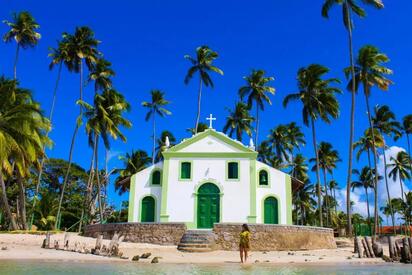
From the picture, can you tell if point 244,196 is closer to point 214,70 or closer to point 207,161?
point 207,161

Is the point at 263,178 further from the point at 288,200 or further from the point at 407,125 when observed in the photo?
the point at 407,125

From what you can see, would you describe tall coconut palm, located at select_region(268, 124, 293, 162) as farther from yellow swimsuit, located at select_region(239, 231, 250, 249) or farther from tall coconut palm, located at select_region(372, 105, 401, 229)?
yellow swimsuit, located at select_region(239, 231, 250, 249)

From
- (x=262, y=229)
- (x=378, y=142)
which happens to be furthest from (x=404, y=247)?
(x=378, y=142)

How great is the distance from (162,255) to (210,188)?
31.4ft

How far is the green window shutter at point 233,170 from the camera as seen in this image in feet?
88.7

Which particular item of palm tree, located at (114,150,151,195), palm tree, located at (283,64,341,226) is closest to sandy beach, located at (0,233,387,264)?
palm tree, located at (283,64,341,226)

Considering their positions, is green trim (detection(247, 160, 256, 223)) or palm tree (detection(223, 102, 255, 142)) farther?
palm tree (detection(223, 102, 255, 142))

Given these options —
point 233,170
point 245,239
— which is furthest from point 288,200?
point 245,239

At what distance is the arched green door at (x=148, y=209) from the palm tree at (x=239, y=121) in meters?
23.1

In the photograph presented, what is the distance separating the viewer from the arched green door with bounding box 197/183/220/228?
26234 mm

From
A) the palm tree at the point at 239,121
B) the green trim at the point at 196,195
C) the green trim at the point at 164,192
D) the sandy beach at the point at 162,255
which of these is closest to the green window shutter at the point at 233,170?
the green trim at the point at 196,195

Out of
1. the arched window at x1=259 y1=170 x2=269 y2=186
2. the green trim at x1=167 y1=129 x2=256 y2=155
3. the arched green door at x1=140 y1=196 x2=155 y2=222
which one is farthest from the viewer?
the arched window at x1=259 y1=170 x2=269 y2=186

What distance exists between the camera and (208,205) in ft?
87.1

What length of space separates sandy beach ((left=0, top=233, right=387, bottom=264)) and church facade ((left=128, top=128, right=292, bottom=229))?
5418 millimetres
